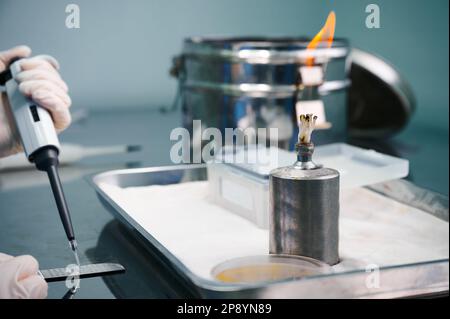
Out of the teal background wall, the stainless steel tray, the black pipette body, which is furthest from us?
the teal background wall

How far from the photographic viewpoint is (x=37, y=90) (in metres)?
0.66

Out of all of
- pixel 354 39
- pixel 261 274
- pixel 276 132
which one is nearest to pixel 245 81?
pixel 276 132

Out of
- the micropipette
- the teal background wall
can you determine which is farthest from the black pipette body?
A: the teal background wall

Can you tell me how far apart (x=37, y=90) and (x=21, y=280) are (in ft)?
0.77

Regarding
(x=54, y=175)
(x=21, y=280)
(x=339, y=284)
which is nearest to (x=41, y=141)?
(x=54, y=175)

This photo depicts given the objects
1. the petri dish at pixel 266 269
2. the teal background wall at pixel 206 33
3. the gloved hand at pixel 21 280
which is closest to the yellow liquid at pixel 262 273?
the petri dish at pixel 266 269

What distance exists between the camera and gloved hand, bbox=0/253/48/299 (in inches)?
18.7

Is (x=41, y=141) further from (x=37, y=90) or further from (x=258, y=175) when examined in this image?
(x=258, y=175)

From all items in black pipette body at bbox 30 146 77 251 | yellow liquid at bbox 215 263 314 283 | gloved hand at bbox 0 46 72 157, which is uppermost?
gloved hand at bbox 0 46 72 157

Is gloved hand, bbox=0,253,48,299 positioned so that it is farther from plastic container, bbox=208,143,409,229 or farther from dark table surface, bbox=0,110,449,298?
plastic container, bbox=208,143,409,229

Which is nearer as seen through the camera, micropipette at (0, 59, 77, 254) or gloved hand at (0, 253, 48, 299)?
gloved hand at (0, 253, 48, 299)

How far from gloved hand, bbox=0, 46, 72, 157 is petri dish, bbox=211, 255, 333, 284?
26 cm

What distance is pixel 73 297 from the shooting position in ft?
1.72

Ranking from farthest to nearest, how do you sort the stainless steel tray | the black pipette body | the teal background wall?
1. the teal background wall
2. the black pipette body
3. the stainless steel tray
